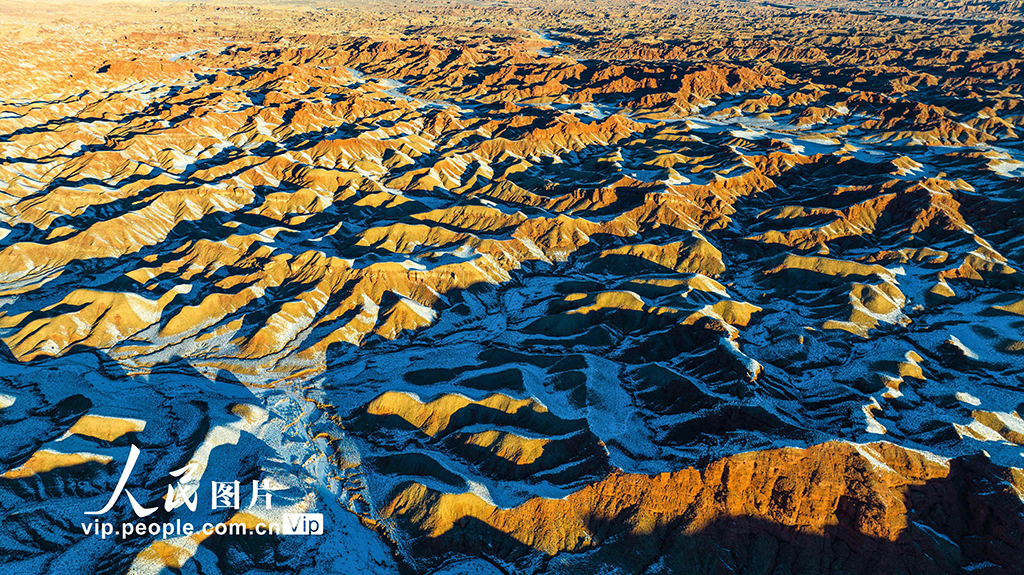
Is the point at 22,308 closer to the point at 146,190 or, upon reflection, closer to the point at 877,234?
the point at 146,190

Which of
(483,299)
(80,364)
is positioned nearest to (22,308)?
(80,364)

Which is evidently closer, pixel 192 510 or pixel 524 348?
pixel 192 510

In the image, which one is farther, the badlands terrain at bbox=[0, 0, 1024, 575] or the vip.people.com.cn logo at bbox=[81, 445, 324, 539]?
the vip.people.com.cn logo at bbox=[81, 445, 324, 539]

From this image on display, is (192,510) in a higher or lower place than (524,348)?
higher

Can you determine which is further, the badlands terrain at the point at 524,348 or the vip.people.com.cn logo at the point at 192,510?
the vip.people.com.cn logo at the point at 192,510
